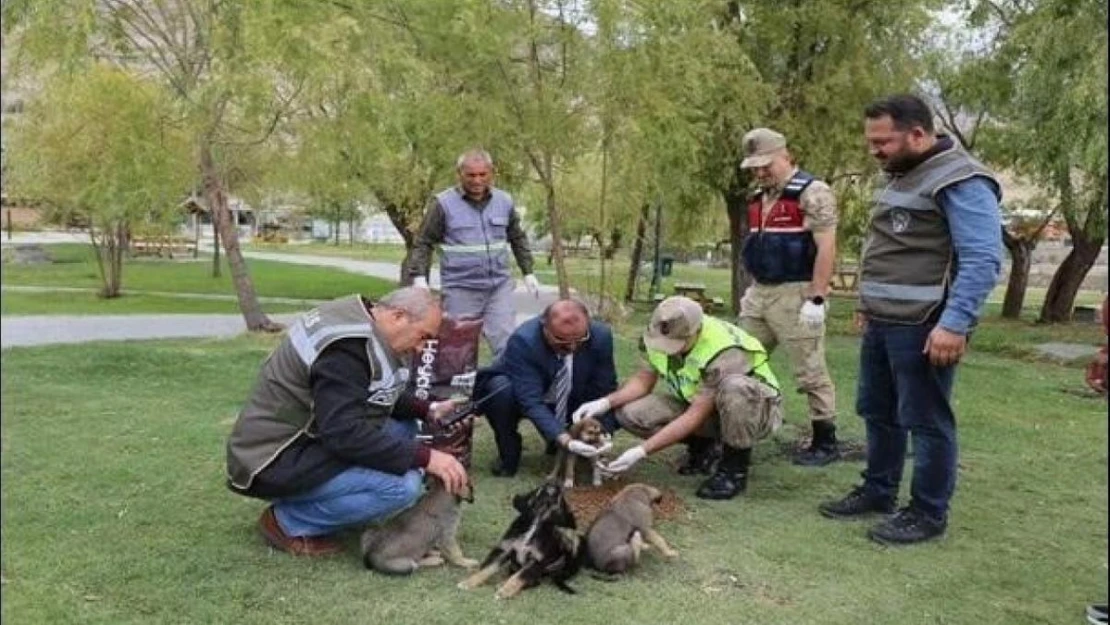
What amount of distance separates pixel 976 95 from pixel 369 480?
480 inches

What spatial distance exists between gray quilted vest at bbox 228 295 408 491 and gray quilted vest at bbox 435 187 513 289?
2.30 metres

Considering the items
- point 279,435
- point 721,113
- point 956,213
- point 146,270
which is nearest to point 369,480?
point 279,435

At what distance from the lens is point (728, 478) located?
4535 millimetres

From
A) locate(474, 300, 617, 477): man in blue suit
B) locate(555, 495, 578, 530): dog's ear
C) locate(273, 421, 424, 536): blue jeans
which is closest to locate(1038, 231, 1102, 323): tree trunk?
locate(474, 300, 617, 477): man in blue suit

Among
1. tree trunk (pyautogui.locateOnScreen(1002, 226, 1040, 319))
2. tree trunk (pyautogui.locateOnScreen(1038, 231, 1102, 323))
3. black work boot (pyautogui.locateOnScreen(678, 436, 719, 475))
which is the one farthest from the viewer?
tree trunk (pyautogui.locateOnScreen(1002, 226, 1040, 319))

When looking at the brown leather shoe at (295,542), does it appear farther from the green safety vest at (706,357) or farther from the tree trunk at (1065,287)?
the tree trunk at (1065,287)

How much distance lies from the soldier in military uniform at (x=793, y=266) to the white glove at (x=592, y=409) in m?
0.57

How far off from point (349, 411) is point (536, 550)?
29.1 inches

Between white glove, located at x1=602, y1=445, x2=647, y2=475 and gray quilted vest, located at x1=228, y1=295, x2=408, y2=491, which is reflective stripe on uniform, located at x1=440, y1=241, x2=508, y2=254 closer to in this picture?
white glove, located at x1=602, y1=445, x2=647, y2=475

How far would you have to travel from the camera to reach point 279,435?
11.3ft

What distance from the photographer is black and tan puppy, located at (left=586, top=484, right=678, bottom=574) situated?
11.4 feet

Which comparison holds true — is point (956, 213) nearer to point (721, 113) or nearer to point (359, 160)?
point (359, 160)

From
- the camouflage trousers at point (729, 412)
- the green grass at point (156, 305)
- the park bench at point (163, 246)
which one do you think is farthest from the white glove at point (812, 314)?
the park bench at point (163, 246)

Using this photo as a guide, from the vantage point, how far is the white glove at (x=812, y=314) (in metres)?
4.81
